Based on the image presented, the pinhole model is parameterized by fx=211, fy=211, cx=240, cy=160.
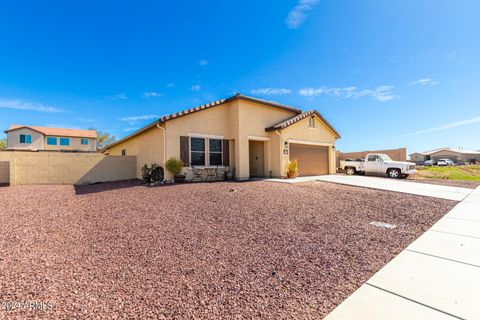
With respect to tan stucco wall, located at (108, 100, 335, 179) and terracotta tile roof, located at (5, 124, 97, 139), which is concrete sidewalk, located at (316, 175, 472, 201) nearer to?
tan stucco wall, located at (108, 100, 335, 179)

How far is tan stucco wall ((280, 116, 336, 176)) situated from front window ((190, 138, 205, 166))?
5.17 m

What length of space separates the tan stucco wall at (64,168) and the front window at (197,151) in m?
5.74

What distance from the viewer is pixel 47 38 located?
12.5 m

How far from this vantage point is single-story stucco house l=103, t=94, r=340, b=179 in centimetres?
1216

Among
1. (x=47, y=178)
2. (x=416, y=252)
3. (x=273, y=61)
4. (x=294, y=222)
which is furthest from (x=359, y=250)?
(x=47, y=178)

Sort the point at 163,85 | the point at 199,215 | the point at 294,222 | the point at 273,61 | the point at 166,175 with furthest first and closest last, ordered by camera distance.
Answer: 1. the point at 163,85
2. the point at 273,61
3. the point at 166,175
4. the point at 199,215
5. the point at 294,222

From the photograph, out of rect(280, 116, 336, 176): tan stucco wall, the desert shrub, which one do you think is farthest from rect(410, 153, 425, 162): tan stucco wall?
the desert shrub

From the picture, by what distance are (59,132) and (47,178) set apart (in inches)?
1203

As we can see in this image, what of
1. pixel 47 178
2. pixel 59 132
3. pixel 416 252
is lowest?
pixel 416 252

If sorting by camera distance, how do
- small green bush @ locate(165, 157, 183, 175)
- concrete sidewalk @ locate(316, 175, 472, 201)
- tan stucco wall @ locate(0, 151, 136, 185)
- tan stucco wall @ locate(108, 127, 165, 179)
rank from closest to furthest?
concrete sidewalk @ locate(316, 175, 472, 201) → small green bush @ locate(165, 157, 183, 175) → tan stucco wall @ locate(0, 151, 136, 185) → tan stucco wall @ locate(108, 127, 165, 179)

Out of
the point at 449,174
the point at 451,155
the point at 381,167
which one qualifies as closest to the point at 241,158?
the point at 381,167

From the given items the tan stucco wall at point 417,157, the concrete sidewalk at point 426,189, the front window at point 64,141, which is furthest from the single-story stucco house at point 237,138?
the tan stucco wall at point 417,157

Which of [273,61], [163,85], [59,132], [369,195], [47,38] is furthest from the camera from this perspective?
[59,132]

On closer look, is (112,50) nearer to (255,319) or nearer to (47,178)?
(47,178)
